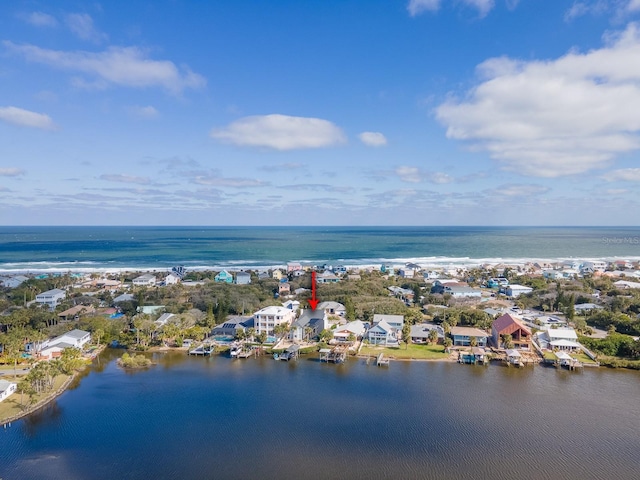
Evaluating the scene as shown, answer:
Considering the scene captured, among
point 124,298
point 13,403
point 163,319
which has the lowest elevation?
point 13,403

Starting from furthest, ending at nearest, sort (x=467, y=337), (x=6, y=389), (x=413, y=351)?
1. (x=467, y=337)
2. (x=413, y=351)
3. (x=6, y=389)

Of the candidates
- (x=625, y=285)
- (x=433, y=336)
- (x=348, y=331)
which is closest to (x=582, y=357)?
(x=433, y=336)

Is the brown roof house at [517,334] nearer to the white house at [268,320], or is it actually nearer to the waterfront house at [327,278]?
the white house at [268,320]

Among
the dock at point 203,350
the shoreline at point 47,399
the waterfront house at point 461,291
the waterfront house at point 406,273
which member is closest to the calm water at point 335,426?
the shoreline at point 47,399

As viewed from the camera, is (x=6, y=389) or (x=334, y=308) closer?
(x=6, y=389)

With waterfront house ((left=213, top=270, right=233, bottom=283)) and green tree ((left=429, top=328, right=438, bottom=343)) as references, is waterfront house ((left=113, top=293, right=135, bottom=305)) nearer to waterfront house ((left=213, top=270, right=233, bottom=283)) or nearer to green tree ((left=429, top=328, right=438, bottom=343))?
waterfront house ((left=213, top=270, right=233, bottom=283))

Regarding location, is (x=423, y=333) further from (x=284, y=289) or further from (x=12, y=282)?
(x=12, y=282)

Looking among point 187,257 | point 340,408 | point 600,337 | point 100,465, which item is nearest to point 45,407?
point 100,465
